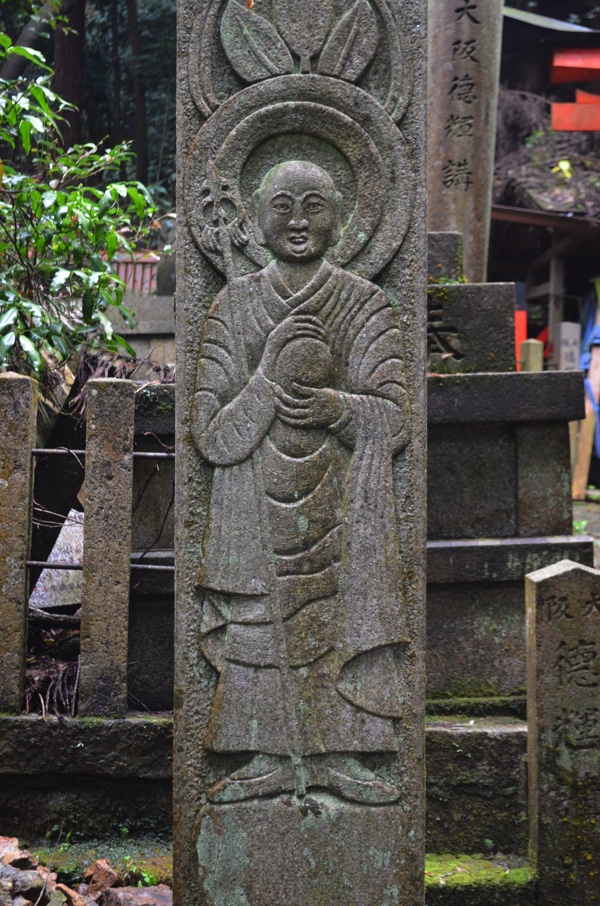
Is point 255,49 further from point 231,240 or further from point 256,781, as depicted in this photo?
point 256,781

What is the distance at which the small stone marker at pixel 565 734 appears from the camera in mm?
2986

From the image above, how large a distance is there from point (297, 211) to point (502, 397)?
1748 mm

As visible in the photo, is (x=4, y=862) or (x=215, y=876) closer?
(x=215, y=876)

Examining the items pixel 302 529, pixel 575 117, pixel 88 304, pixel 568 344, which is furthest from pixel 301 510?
pixel 575 117

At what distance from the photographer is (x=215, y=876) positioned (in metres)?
2.55

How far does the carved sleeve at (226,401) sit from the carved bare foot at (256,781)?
940mm

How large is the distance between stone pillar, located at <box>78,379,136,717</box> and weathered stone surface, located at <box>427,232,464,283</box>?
1985 millimetres

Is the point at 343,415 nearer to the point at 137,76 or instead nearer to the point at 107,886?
the point at 107,886

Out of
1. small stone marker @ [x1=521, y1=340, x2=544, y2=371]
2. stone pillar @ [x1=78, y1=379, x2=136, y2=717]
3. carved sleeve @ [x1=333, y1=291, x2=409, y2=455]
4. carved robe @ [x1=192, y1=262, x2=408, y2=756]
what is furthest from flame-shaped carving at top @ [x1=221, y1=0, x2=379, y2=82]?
small stone marker @ [x1=521, y1=340, x2=544, y2=371]

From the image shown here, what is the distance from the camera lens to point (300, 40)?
8.43 ft

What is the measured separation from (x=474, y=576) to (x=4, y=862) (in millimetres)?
2221

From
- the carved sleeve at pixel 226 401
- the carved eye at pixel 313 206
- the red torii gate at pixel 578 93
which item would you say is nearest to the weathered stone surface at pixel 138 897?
the carved sleeve at pixel 226 401

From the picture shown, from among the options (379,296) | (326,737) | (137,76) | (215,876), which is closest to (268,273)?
(379,296)

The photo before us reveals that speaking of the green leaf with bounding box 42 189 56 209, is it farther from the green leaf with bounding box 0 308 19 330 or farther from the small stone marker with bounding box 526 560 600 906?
A: the small stone marker with bounding box 526 560 600 906
